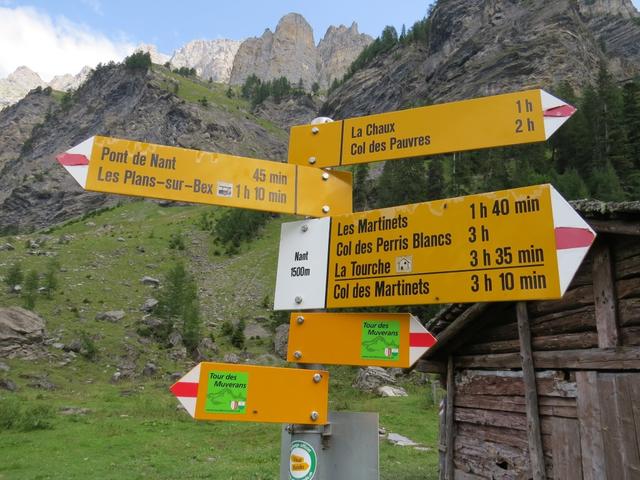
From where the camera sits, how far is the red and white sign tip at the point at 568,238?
112 inches

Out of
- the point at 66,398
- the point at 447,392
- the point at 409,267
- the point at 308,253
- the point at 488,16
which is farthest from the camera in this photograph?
the point at 488,16

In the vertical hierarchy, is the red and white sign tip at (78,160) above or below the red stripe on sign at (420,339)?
above

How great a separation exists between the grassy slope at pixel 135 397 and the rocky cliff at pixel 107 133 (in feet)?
140

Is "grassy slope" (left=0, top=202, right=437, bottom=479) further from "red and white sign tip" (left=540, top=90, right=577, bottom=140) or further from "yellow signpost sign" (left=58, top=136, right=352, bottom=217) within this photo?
"red and white sign tip" (left=540, top=90, right=577, bottom=140)

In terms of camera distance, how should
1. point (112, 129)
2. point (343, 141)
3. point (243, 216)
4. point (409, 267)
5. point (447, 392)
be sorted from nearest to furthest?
point (409, 267)
point (343, 141)
point (447, 392)
point (243, 216)
point (112, 129)

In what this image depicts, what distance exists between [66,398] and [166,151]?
24333mm

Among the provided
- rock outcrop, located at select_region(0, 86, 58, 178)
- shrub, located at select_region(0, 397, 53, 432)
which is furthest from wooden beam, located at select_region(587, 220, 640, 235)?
rock outcrop, located at select_region(0, 86, 58, 178)

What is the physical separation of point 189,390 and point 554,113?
3.16 metres

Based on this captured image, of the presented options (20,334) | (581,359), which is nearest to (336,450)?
(581,359)

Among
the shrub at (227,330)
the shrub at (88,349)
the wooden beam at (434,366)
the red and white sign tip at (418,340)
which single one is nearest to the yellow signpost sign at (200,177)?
the red and white sign tip at (418,340)

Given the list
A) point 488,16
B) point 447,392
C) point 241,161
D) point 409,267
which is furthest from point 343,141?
point 488,16

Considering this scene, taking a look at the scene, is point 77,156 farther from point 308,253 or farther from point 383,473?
point 383,473

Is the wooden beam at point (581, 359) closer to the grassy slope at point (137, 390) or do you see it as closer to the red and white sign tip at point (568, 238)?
the red and white sign tip at point (568, 238)

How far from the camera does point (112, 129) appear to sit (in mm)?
111938
